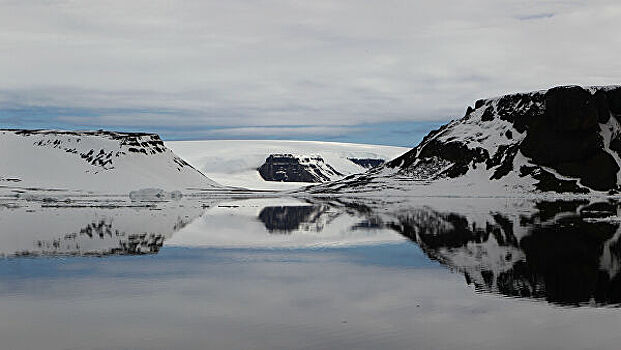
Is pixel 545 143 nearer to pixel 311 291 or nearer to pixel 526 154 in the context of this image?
pixel 526 154

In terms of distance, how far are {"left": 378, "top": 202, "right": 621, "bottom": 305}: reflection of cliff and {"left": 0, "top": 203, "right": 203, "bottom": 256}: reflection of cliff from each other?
46.5ft

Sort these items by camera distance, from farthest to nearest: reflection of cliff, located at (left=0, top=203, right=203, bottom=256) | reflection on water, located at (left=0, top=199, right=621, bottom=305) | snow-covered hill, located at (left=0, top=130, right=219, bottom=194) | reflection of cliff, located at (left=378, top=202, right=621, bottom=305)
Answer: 1. snow-covered hill, located at (left=0, top=130, right=219, bottom=194)
2. reflection of cliff, located at (left=0, top=203, right=203, bottom=256)
3. reflection on water, located at (left=0, top=199, right=621, bottom=305)
4. reflection of cliff, located at (left=378, top=202, right=621, bottom=305)

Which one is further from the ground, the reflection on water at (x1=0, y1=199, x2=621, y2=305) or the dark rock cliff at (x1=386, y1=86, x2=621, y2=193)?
the dark rock cliff at (x1=386, y1=86, x2=621, y2=193)

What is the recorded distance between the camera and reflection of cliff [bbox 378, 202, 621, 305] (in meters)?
20.9

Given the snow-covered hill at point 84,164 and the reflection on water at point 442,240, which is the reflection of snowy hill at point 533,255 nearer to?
the reflection on water at point 442,240

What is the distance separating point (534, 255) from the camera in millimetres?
29156

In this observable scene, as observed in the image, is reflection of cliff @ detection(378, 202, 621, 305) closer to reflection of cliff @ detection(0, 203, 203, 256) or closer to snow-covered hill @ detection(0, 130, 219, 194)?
reflection of cliff @ detection(0, 203, 203, 256)

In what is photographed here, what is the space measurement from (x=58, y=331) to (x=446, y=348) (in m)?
8.45

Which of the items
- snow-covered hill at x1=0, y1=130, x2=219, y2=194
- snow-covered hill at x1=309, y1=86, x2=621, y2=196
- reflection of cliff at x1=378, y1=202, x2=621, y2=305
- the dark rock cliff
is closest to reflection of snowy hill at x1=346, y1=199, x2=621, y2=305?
reflection of cliff at x1=378, y1=202, x2=621, y2=305

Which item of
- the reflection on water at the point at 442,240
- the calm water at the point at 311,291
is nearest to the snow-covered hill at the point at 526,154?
the reflection on water at the point at 442,240

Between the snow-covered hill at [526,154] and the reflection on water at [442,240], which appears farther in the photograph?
the snow-covered hill at [526,154]

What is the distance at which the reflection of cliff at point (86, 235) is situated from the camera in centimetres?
3148

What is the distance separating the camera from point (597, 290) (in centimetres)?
2064

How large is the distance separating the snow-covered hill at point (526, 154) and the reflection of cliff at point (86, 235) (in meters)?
93.9
